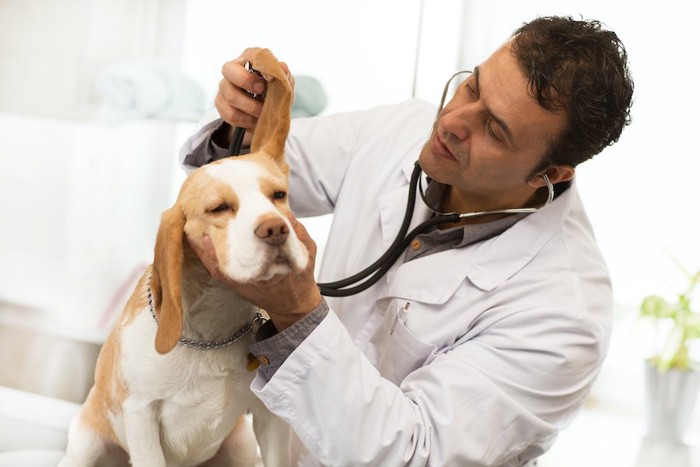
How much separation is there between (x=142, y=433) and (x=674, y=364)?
5.72ft

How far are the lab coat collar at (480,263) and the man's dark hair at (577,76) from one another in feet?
0.35

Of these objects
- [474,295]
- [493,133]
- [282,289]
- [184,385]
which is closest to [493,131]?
[493,133]

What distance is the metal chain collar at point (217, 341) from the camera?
40.7 inches

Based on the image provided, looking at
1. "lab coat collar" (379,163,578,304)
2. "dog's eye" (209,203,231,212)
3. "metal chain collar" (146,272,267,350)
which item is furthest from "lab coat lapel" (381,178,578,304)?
"dog's eye" (209,203,231,212)

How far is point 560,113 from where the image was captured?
121 cm

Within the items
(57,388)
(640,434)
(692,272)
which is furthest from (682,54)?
(57,388)

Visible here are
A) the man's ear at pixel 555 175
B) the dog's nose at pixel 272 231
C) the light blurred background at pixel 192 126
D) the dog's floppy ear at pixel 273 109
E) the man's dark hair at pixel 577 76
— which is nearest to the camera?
the dog's nose at pixel 272 231

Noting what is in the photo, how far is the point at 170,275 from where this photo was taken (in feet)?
3.02

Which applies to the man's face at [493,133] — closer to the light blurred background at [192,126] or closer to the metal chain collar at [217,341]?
the metal chain collar at [217,341]

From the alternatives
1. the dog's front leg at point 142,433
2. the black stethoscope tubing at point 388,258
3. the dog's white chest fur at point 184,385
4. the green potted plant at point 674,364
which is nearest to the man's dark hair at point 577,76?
the black stethoscope tubing at point 388,258

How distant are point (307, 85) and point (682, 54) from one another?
109cm

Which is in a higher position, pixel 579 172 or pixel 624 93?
pixel 624 93

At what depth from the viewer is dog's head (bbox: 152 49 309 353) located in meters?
0.88

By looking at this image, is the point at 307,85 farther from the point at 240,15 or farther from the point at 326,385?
the point at 326,385
